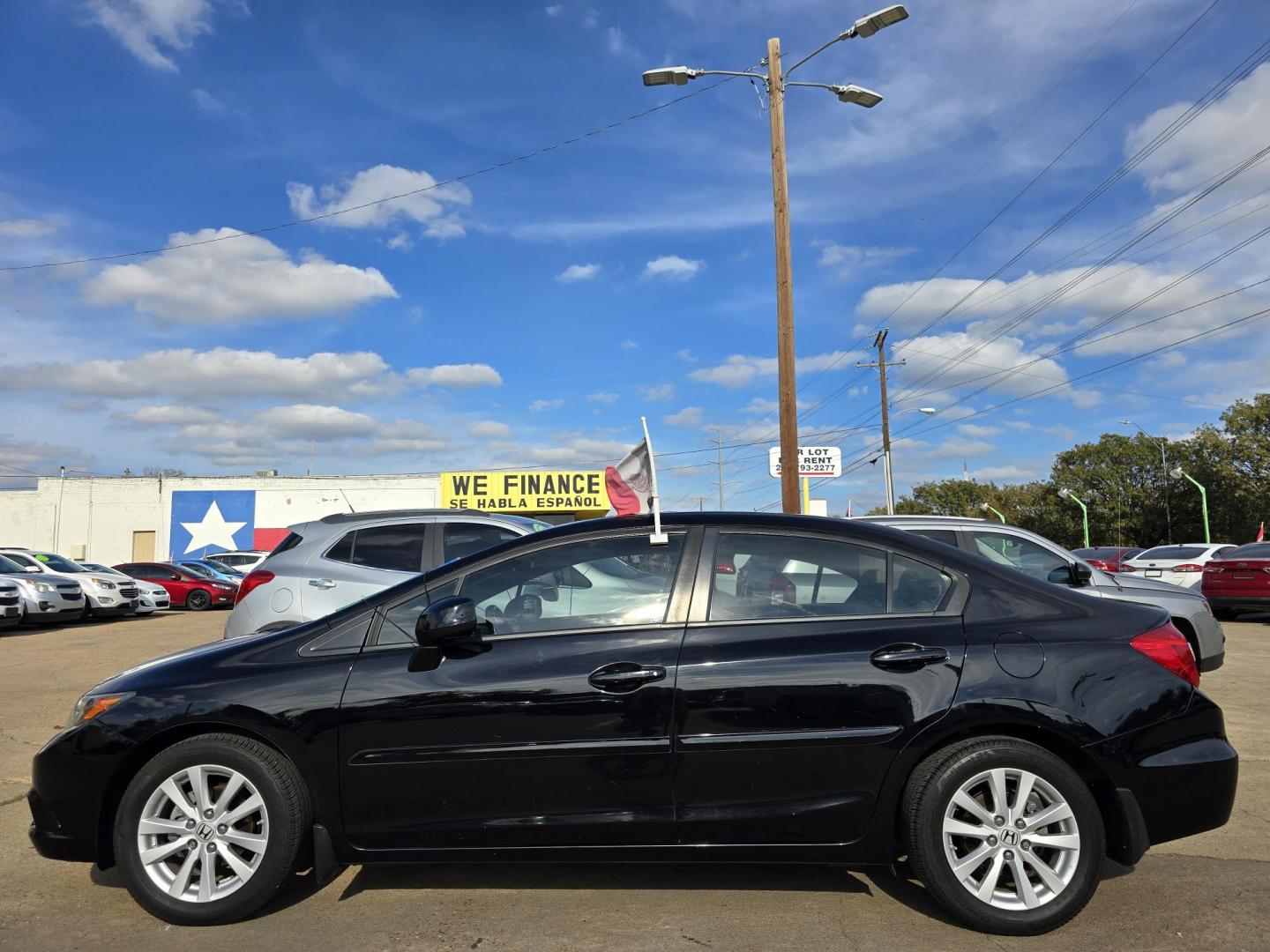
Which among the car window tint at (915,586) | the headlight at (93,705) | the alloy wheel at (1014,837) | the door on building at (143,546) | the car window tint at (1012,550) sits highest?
the door on building at (143,546)

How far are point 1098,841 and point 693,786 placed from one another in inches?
59.6

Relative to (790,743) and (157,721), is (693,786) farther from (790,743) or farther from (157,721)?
(157,721)

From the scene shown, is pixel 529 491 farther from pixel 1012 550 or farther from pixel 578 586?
pixel 578 586

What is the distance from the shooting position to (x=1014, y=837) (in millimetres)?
3445

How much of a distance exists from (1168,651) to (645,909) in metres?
2.30

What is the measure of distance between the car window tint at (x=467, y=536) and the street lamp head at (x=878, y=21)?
29.8 feet

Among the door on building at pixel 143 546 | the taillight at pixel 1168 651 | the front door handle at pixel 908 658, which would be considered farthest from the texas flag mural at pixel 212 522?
the taillight at pixel 1168 651

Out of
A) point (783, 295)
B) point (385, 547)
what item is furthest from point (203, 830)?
Result: point (783, 295)

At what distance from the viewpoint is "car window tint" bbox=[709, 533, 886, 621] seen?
3715 mm

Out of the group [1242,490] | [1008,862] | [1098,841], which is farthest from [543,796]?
[1242,490]

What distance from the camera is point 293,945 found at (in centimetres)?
337

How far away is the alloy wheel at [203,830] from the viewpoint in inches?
141

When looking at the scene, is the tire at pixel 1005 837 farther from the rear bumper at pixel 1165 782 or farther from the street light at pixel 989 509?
the street light at pixel 989 509

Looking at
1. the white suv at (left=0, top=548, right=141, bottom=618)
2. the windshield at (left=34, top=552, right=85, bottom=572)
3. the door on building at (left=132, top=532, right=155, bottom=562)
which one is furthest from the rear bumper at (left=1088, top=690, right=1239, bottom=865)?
the door on building at (left=132, top=532, right=155, bottom=562)
